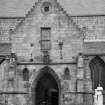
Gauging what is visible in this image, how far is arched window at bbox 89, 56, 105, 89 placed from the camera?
37406 mm

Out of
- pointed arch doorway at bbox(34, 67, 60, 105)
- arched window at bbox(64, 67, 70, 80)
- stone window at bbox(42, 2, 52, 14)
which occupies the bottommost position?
pointed arch doorway at bbox(34, 67, 60, 105)

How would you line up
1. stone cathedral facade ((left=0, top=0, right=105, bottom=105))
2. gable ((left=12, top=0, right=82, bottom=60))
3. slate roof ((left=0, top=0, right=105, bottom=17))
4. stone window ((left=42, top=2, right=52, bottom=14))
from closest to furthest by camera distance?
stone cathedral facade ((left=0, top=0, right=105, bottom=105))
gable ((left=12, top=0, right=82, bottom=60))
stone window ((left=42, top=2, right=52, bottom=14))
slate roof ((left=0, top=0, right=105, bottom=17))

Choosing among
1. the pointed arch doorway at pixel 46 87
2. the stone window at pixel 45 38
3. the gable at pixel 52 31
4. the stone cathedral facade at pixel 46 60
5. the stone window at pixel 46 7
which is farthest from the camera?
the stone window at pixel 46 7

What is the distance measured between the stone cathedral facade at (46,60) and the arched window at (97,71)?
5.86 feet

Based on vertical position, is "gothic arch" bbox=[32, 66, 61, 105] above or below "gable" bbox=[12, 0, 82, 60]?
below

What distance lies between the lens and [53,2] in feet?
115

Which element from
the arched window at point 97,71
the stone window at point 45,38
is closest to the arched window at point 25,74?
the stone window at point 45,38

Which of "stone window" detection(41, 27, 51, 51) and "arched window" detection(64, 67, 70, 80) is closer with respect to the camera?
"arched window" detection(64, 67, 70, 80)

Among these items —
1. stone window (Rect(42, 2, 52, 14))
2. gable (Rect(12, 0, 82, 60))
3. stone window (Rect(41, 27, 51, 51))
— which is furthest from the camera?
stone window (Rect(42, 2, 52, 14))

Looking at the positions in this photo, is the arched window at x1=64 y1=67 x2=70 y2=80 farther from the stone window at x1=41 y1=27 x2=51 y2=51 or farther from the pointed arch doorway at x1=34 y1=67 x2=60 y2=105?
the stone window at x1=41 y1=27 x2=51 y2=51

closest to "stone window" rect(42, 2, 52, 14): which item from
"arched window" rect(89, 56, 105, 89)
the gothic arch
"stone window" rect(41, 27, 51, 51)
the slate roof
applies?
"stone window" rect(41, 27, 51, 51)

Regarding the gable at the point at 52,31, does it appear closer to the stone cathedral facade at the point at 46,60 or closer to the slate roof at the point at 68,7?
the stone cathedral facade at the point at 46,60

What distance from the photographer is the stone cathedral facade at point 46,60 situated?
33781 millimetres

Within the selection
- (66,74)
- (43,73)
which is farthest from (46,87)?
(66,74)
